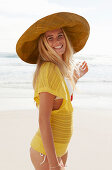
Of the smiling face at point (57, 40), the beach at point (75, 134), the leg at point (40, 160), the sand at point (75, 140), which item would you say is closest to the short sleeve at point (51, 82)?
the smiling face at point (57, 40)

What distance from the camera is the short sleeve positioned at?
172 cm

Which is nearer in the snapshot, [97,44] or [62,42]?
[62,42]

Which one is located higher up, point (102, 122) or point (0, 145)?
point (0, 145)

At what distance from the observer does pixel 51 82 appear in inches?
68.8

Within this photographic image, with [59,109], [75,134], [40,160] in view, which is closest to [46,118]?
[59,109]

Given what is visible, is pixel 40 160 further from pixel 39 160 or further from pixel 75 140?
pixel 75 140

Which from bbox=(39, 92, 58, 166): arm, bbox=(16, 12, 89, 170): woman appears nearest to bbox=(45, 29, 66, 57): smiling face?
bbox=(16, 12, 89, 170): woman

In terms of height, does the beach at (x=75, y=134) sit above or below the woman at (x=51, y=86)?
below

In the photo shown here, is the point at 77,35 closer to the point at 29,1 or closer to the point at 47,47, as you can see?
the point at 47,47

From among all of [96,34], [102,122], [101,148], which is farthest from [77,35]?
[96,34]

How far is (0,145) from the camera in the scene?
4.39 meters

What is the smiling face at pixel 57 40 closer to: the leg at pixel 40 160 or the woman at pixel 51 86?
the woman at pixel 51 86

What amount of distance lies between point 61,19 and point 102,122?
4233mm

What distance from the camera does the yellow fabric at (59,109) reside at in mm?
1741
